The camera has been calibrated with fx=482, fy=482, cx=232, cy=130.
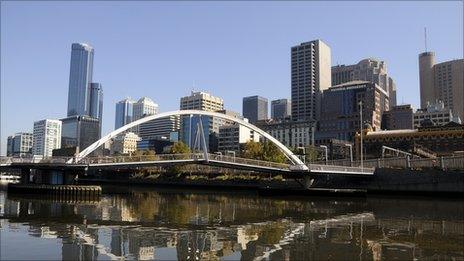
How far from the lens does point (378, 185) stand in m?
71.1

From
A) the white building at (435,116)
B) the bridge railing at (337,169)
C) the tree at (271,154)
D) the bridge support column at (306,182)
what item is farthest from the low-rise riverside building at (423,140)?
the white building at (435,116)

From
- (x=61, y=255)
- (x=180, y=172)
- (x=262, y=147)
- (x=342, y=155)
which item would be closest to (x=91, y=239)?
(x=61, y=255)

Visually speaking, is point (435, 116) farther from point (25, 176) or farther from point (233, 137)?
point (25, 176)

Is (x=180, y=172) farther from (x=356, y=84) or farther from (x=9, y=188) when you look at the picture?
(x=356, y=84)

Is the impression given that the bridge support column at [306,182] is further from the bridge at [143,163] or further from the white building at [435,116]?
the white building at [435,116]

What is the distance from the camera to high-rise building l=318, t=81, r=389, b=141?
16825 cm

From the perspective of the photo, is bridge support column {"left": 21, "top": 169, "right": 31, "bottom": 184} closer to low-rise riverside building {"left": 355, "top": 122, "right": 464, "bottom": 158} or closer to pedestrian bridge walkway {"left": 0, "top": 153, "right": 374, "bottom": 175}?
pedestrian bridge walkway {"left": 0, "top": 153, "right": 374, "bottom": 175}

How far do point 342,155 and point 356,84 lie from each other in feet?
213

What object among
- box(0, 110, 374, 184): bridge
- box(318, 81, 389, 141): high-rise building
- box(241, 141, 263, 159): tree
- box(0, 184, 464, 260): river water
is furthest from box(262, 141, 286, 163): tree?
box(318, 81, 389, 141): high-rise building

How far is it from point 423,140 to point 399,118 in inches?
2725

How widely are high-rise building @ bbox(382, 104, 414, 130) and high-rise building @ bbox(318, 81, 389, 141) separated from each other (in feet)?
12.4

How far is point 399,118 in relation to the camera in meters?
189

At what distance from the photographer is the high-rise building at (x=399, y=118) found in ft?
611

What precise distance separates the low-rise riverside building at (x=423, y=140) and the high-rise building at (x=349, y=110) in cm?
3166
